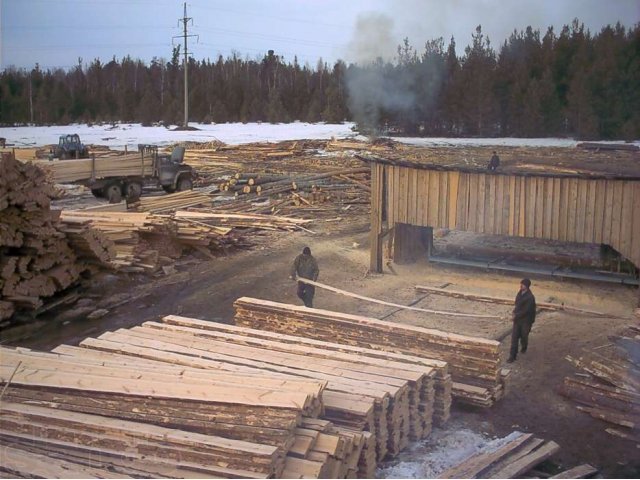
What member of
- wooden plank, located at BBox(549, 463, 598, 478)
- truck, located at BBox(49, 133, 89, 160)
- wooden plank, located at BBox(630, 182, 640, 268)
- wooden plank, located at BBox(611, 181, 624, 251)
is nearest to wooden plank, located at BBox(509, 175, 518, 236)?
wooden plank, located at BBox(611, 181, 624, 251)

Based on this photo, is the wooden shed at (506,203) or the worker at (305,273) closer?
the worker at (305,273)

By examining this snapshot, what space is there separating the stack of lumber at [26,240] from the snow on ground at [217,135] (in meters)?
26.6

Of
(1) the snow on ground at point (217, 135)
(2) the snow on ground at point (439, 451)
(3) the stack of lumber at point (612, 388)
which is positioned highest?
(1) the snow on ground at point (217, 135)

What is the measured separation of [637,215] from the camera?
12.2 metres

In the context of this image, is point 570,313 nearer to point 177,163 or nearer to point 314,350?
point 314,350

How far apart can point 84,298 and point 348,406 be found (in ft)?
28.0

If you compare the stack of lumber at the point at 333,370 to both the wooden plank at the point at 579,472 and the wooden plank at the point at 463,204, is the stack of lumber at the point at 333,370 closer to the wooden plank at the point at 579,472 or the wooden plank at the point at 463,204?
the wooden plank at the point at 579,472

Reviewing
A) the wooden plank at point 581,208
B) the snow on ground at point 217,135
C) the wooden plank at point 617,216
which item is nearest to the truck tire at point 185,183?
the snow on ground at point 217,135

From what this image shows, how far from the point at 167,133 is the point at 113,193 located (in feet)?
89.8

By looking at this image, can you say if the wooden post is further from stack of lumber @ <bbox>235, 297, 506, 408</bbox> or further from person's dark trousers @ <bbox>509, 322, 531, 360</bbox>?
stack of lumber @ <bbox>235, 297, 506, 408</bbox>

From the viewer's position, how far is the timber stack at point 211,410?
6129 millimetres

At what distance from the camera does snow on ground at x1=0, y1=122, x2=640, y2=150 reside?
41500mm

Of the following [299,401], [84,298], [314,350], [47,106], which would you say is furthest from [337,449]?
[47,106]

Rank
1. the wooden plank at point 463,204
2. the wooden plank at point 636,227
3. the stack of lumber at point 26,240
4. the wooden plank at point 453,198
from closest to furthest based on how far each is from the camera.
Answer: the stack of lumber at point 26,240
the wooden plank at point 636,227
the wooden plank at point 463,204
the wooden plank at point 453,198
